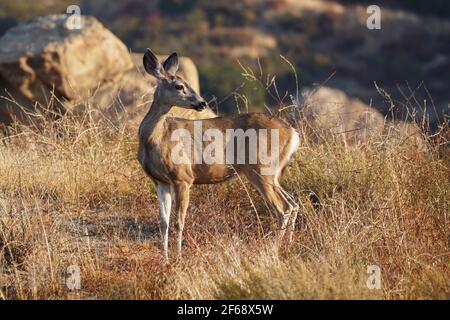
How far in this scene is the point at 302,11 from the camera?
163 feet

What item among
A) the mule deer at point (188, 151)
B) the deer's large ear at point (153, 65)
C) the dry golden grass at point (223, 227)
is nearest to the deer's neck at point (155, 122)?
the mule deer at point (188, 151)

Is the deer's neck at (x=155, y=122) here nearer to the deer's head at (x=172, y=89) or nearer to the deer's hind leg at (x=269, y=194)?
the deer's head at (x=172, y=89)

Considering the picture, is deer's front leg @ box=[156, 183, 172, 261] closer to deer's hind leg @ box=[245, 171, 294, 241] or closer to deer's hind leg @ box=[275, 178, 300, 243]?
deer's hind leg @ box=[245, 171, 294, 241]

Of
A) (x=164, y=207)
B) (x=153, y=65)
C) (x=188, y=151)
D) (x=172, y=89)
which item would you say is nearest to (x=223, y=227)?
(x=164, y=207)

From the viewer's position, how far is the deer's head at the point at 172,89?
8227mm

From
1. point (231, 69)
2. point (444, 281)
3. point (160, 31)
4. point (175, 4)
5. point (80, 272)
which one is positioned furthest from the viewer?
point (175, 4)

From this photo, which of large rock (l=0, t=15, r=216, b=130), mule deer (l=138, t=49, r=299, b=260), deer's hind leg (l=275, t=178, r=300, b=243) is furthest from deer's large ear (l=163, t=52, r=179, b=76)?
large rock (l=0, t=15, r=216, b=130)

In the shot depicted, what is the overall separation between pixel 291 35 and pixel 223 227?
40.3 metres

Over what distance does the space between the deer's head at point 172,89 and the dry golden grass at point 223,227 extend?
39.4 inches

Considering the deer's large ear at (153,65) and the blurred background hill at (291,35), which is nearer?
the deer's large ear at (153,65)

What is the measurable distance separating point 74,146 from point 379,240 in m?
4.03

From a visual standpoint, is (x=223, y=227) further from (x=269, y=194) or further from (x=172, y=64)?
(x=172, y=64)
